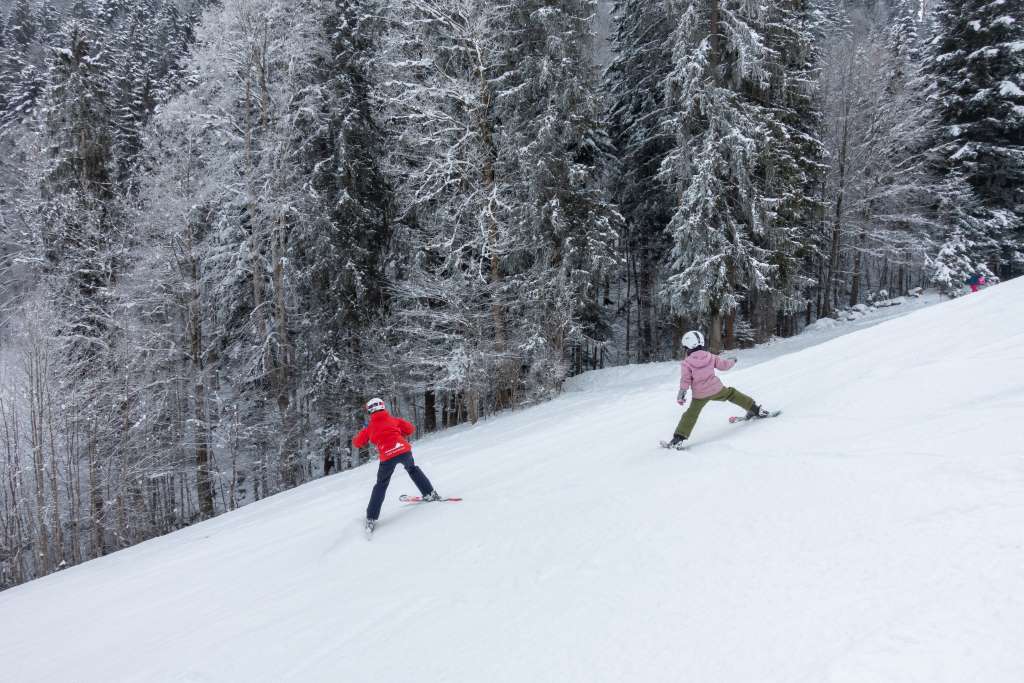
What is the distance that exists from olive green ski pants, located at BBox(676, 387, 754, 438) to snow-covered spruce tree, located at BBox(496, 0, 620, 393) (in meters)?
9.97

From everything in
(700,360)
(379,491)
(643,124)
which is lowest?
(379,491)

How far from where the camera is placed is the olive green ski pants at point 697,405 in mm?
6500

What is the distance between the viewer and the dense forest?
651 inches

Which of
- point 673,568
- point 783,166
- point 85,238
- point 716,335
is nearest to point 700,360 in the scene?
point 673,568

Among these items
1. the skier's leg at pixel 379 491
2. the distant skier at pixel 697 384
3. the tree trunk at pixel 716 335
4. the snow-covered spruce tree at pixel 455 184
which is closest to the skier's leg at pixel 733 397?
the distant skier at pixel 697 384

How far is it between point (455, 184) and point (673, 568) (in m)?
15.6

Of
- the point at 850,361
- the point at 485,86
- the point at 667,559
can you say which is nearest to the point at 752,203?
the point at 485,86

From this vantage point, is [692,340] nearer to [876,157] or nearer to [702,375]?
[702,375]

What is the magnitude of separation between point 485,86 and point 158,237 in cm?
1222

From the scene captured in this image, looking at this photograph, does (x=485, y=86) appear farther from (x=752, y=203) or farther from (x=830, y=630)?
(x=830, y=630)

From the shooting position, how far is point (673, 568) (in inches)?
147

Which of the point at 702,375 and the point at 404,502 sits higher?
the point at 702,375

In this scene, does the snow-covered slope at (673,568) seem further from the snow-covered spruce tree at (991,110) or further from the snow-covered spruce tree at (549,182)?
the snow-covered spruce tree at (991,110)

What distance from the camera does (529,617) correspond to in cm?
372
